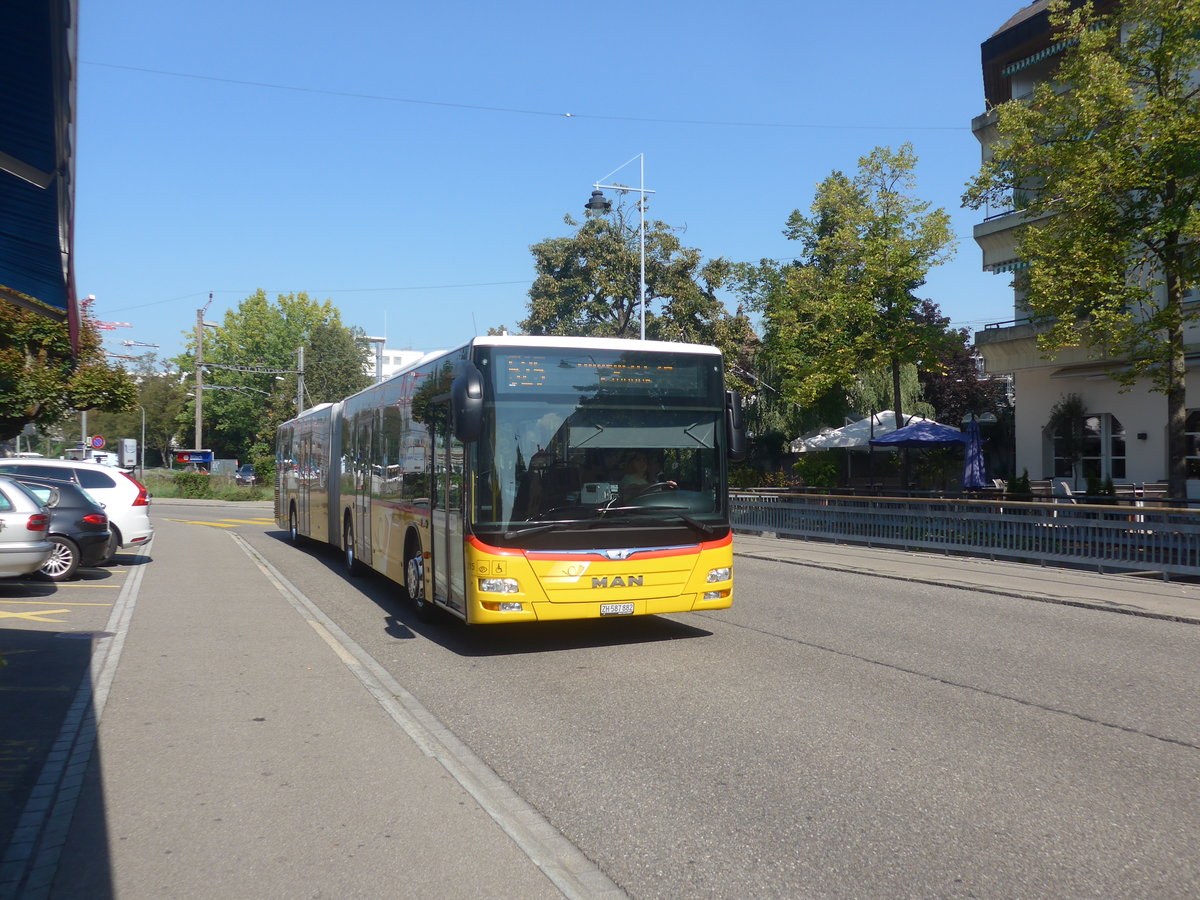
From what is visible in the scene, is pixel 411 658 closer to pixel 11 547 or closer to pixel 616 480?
pixel 616 480

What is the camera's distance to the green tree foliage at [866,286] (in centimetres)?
2558

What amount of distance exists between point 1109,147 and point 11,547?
18177 mm

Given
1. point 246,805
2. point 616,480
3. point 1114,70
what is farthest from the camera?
point 1114,70

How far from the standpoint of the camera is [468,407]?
A: 8844 millimetres

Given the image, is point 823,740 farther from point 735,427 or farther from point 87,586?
point 87,586

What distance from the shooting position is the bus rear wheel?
11.4 meters

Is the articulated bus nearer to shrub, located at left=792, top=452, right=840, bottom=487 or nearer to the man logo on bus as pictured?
the man logo on bus

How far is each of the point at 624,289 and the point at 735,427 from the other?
35547 millimetres

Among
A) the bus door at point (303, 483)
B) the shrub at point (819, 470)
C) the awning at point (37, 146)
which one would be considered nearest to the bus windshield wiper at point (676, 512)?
the awning at point (37, 146)

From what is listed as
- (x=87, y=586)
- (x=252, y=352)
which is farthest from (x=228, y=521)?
(x=252, y=352)

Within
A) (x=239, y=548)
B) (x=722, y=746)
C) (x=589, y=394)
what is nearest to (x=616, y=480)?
(x=589, y=394)

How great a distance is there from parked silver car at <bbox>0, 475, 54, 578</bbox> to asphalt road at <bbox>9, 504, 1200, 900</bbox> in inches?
62.1

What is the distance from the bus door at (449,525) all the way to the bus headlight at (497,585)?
0.37 metres

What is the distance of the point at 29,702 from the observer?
7758 mm
